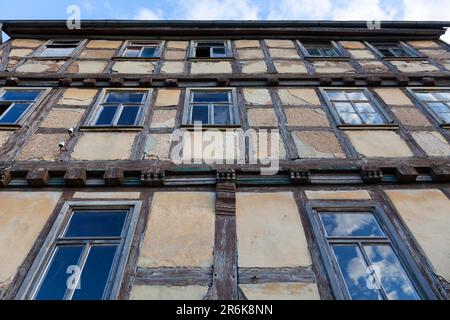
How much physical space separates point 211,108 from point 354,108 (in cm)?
282

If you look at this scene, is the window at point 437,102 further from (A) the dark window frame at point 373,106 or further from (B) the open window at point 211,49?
(B) the open window at point 211,49

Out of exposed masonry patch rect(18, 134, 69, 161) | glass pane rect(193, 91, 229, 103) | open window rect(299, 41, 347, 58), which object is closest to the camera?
exposed masonry patch rect(18, 134, 69, 161)

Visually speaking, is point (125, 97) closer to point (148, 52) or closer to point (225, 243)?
point (148, 52)

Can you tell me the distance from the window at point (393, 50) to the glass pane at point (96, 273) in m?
8.15

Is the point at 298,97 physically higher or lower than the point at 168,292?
higher

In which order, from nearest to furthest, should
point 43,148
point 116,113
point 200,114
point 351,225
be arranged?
point 351,225
point 43,148
point 116,113
point 200,114

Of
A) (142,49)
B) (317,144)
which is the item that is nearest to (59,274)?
(317,144)

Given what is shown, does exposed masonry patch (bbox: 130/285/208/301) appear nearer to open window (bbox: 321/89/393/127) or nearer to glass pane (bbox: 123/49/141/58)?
open window (bbox: 321/89/393/127)

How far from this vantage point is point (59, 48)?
9.24m

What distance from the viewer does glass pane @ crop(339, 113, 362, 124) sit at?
6345mm

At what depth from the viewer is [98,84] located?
7309 millimetres

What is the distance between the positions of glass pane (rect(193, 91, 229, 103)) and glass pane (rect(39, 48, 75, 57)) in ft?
13.0

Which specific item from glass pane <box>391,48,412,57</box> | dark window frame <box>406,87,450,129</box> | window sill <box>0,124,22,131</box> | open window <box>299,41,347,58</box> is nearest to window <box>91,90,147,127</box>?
window sill <box>0,124,22,131</box>
